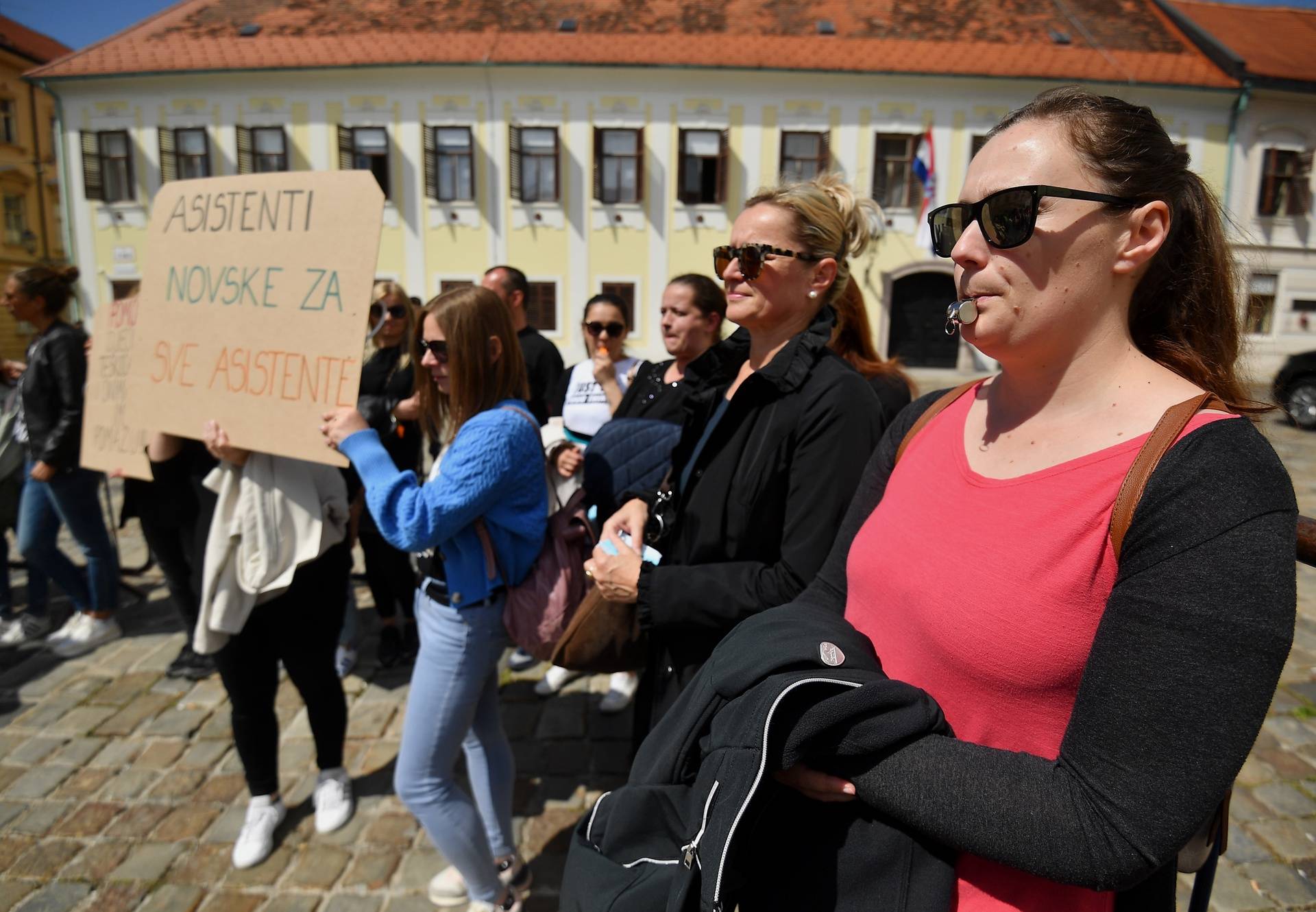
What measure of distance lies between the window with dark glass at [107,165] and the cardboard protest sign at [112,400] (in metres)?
23.3

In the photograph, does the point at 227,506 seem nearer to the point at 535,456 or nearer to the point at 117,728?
the point at 535,456

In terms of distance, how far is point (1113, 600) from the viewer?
35.9 inches

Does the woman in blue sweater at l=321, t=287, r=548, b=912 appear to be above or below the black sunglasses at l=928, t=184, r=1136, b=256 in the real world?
below

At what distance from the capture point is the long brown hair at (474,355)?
7.91 ft

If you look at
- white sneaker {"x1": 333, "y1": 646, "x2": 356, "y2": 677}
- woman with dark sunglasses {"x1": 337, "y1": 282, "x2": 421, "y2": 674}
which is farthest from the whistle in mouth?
Result: white sneaker {"x1": 333, "y1": 646, "x2": 356, "y2": 677}

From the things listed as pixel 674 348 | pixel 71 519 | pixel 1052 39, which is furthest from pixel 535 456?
pixel 1052 39

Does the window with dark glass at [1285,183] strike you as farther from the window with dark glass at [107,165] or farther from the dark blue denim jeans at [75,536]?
the window with dark glass at [107,165]

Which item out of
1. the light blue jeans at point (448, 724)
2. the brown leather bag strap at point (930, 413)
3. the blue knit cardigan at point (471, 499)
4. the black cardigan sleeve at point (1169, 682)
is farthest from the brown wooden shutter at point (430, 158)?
the black cardigan sleeve at point (1169, 682)

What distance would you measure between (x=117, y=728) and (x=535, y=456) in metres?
2.89

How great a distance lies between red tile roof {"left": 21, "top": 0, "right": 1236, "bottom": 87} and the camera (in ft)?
67.9

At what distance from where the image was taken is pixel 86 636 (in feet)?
15.3

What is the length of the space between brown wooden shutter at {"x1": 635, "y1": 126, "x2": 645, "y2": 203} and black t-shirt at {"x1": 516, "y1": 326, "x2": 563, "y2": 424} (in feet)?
56.7

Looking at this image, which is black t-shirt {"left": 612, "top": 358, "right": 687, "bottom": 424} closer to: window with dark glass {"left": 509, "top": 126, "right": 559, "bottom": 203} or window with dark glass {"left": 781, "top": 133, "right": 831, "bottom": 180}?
window with dark glass {"left": 509, "top": 126, "right": 559, "bottom": 203}

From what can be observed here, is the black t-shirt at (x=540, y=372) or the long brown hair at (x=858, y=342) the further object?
the black t-shirt at (x=540, y=372)
